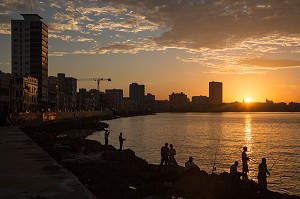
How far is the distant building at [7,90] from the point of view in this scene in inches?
3996

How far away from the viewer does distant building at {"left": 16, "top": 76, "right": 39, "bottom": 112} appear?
384 feet

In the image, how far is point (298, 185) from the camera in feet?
106

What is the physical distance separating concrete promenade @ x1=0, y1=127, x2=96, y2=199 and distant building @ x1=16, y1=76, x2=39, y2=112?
10065 cm

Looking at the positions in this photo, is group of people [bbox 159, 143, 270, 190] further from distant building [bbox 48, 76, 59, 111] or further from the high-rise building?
the high-rise building

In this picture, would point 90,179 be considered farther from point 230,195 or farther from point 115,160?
point 115,160

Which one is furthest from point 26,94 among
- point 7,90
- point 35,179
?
point 35,179

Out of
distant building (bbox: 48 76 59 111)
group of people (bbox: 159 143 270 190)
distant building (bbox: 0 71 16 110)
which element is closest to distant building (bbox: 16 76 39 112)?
distant building (bbox: 0 71 16 110)

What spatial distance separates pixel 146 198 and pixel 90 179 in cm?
340

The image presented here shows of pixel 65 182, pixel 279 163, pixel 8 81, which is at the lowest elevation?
pixel 279 163

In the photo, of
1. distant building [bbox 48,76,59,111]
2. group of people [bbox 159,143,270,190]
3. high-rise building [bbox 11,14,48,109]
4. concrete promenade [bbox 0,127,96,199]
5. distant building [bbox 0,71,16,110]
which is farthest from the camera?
high-rise building [bbox 11,14,48,109]

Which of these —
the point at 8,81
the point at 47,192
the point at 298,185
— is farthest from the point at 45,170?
the point at 8,81

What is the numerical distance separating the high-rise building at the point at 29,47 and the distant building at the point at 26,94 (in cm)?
4635

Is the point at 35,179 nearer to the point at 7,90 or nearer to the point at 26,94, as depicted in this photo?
the point at 7,90

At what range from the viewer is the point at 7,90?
105 metres
